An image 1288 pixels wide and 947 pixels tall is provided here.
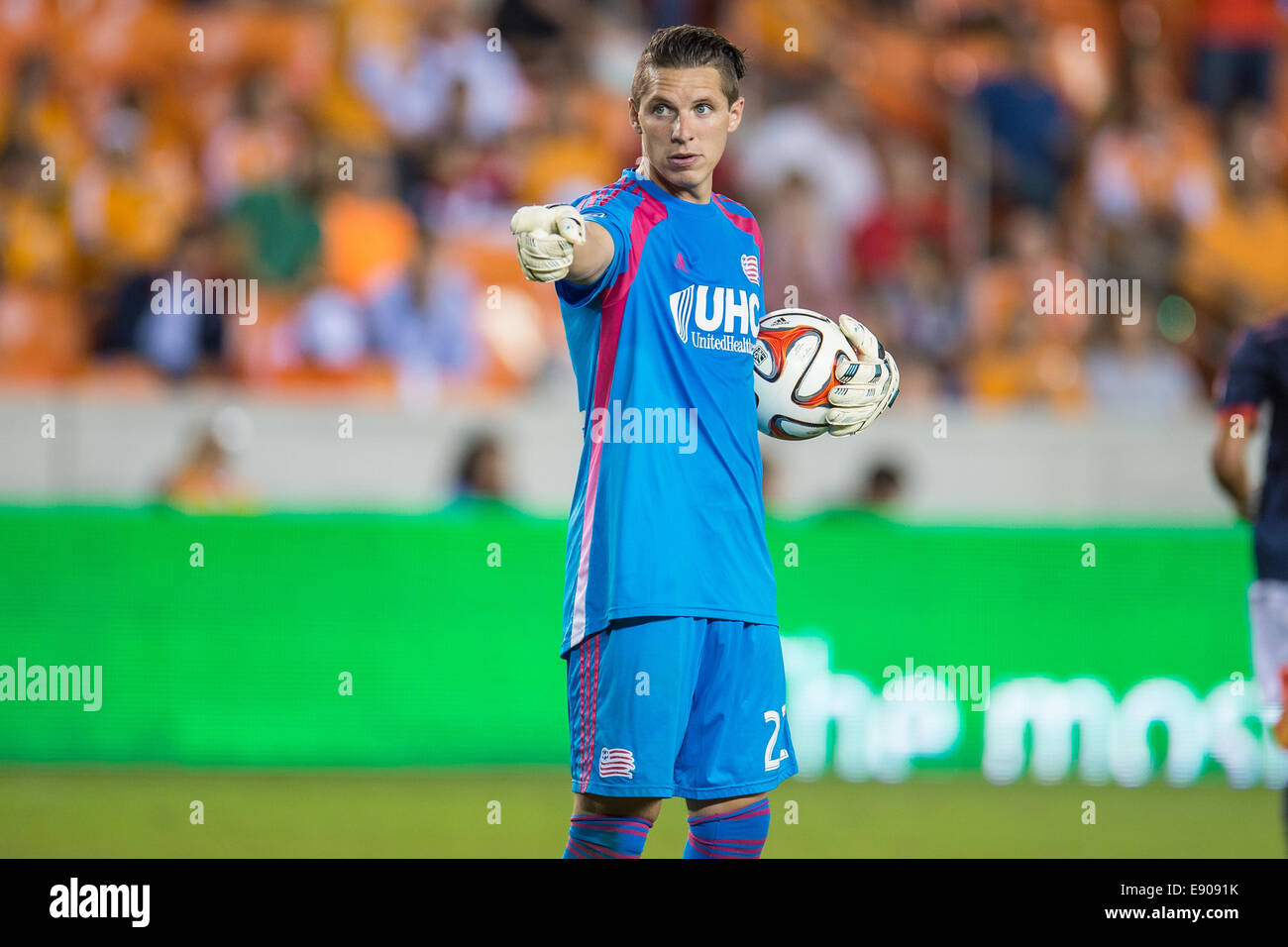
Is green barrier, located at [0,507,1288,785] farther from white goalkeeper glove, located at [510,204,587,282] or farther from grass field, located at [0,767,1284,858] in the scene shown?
white goalkeeper glove, located at [510,204,587,282]

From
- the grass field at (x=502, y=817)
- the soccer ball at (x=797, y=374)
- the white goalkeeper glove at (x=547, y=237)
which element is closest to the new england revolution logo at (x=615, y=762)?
the soccer ball at (x=797, y=374)

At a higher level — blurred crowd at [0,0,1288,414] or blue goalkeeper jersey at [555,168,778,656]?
blurred crowd at [0,0,1288,414]

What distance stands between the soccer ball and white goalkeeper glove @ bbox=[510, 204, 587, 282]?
0.84 meters

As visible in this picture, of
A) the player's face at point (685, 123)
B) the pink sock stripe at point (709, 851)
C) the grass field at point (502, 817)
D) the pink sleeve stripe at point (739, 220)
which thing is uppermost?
the player's face at point (685, 123)

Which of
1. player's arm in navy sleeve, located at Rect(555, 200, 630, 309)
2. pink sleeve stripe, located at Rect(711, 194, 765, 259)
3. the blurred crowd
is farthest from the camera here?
the blurred crowd

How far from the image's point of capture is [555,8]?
12.9 metres

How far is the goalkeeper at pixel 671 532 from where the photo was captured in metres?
3.93

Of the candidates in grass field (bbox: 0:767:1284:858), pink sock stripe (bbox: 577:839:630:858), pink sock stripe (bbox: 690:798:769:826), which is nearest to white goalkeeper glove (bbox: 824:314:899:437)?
pink sock stripe (bbox: 690:798:769:826)

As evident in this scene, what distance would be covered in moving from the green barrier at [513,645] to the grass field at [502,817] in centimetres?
19

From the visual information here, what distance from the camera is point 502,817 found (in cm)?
723

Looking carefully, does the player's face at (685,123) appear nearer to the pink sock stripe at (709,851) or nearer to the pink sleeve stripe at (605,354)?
the pink sleeve stripe at (605,354)

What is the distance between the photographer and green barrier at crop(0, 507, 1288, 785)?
27.5 feet

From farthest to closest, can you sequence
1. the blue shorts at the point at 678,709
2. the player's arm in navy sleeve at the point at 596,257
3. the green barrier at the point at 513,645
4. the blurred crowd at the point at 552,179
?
the blurred crowd at the point at 552,179 → the green barrier at the point at 513,645 → the blue shorts at the point at 678,709 → the player's arm in navy sleeve at the point at 596,257

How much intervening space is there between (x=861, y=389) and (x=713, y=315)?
1.89ft
